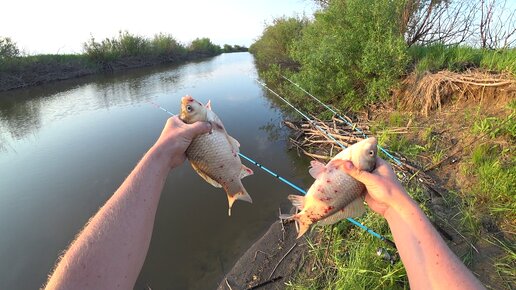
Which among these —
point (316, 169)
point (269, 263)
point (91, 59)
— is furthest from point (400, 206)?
point (91, 59)

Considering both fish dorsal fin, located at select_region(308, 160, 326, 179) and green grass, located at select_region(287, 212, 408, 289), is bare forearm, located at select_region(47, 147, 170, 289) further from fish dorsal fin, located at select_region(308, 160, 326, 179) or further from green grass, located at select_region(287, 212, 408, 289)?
green grass, located at select_region(287, 212, 408, 289)

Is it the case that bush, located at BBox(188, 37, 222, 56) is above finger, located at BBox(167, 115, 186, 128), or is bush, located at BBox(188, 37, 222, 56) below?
above

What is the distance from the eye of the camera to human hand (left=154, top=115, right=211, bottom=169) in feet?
7.34

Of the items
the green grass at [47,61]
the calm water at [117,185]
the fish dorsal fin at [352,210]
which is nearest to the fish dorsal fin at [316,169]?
the fish dorsal fin at [352,210]

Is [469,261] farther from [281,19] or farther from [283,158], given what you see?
[281,19]

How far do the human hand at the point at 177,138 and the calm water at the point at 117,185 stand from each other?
121 inches

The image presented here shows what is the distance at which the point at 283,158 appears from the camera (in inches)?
331

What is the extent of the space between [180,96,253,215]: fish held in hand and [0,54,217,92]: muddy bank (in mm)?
28691

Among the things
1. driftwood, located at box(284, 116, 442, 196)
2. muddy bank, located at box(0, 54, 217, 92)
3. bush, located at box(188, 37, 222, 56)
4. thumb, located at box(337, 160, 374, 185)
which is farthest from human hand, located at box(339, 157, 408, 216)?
bush, located at box(188, 37, 222, 56)

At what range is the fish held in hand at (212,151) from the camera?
2447mm

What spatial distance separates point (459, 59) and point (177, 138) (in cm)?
797

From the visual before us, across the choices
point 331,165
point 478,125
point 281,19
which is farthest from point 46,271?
point 281,19

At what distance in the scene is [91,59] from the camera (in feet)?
112

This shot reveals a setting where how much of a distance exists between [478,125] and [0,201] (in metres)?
10.7
